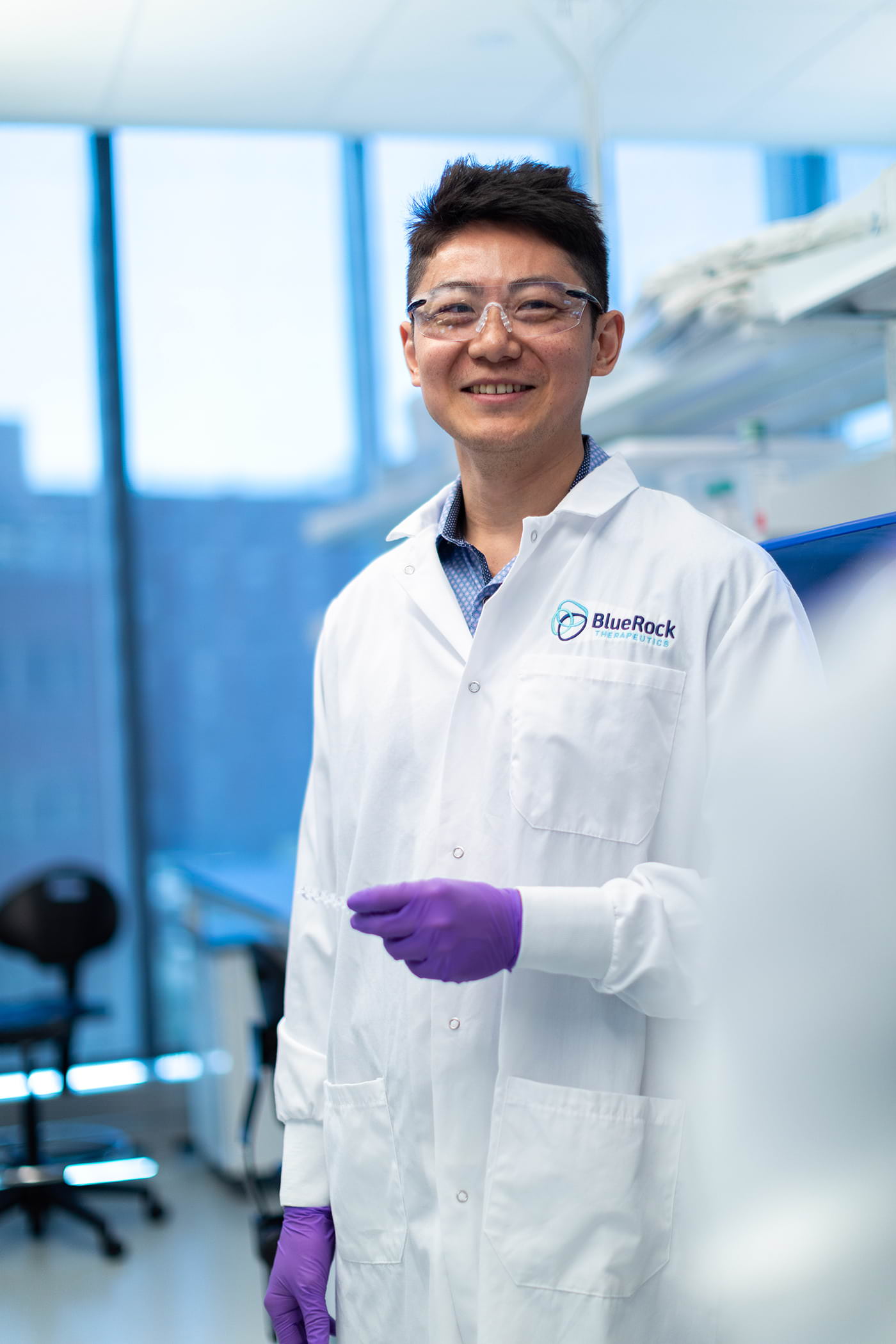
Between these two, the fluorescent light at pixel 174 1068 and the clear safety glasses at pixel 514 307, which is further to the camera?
the fluorescent light at pixel 174 1068

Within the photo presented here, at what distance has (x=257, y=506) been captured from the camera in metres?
4.66

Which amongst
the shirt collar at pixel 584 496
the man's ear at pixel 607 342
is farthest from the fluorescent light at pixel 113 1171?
the man's ear at pixel 607 342

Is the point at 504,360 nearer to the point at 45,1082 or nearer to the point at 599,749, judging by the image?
the point at 599,749

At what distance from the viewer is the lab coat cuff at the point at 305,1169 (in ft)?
4.38

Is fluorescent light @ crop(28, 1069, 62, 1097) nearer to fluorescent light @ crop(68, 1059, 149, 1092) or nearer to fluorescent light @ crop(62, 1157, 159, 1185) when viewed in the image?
fluorescent light @ crop(68, 1059, 149, 1092)

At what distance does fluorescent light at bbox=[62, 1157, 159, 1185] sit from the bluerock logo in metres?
3.12

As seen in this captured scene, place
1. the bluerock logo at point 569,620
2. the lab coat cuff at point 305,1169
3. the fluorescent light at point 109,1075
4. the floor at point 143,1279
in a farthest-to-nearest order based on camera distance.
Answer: the fluorescent light at point 109,1075 → the floor at point 143,1279 → the lab coat cuff at point 305,1169 → the bluerock logo at point 569,620

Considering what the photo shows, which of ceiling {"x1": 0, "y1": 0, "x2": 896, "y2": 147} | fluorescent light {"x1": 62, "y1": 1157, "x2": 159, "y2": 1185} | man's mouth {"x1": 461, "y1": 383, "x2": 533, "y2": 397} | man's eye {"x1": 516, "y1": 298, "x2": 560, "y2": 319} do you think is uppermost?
ceiling {"x1": 0, "y1": 0, "x2": 896, "y2": 147}

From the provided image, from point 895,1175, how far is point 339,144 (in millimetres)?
4435

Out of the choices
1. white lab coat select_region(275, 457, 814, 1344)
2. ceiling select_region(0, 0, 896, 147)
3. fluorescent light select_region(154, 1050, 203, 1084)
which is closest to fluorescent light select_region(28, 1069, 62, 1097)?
fluorescent light select_region(154, 1050, 203, 1084)

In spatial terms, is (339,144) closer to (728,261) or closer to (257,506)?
(257,506)

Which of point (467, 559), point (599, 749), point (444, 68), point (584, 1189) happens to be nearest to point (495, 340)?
point (467, 559)

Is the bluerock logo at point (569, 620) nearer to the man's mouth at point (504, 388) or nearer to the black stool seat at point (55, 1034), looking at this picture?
the man's mouth at point (504, 388)

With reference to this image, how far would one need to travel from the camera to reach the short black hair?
1267 millimetres
